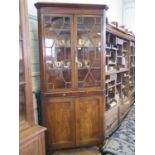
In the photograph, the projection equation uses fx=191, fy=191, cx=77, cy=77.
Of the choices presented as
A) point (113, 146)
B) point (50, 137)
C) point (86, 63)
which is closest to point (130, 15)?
point (86, 63)

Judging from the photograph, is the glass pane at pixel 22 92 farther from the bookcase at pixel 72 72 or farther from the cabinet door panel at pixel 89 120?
the cabinet door panel at pixel 89 120

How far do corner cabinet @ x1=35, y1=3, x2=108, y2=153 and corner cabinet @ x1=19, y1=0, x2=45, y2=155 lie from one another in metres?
0.89

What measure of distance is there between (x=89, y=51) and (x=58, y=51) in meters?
0.44

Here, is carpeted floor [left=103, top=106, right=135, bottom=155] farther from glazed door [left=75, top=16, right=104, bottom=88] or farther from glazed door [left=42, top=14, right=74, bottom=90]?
glazed door [left=42, top=14, right=74, bottom=90]

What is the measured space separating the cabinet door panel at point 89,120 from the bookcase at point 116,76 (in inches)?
14.8

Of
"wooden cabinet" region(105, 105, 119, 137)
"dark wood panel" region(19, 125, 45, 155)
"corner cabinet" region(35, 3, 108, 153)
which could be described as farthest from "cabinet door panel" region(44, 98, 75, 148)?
"dark wood panel" region(19, 125, 45, 155)

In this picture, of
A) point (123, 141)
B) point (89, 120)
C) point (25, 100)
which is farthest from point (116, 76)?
point (25, 100)

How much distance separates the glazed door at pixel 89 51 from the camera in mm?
2594

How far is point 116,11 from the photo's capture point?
4.77m

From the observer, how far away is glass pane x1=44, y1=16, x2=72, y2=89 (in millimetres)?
2500

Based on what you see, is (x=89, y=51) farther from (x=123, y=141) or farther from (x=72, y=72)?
(x=123, y=141)

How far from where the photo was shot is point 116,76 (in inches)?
150

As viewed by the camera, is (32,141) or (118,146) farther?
(118,146)

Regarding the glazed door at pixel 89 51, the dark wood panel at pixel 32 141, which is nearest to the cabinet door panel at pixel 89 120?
the glazed door at pixel 89 51
